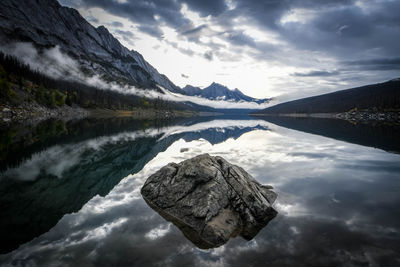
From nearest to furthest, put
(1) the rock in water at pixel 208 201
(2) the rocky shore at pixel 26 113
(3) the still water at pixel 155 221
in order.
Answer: (3) the still water at pixel 155 221
(1) the rock in water at pixel 208 201
(2) the rocky shore at pixel 26 113

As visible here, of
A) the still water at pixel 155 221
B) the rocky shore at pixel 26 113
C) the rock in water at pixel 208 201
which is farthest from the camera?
the rocky shore at pixel 26 113

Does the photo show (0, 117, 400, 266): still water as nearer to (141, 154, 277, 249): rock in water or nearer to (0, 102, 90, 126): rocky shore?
(141, 154, 277, 249): rock in water

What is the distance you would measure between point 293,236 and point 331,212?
4824 mm

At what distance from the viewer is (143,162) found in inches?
1081

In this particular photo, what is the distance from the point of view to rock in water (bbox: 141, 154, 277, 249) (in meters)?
11.3

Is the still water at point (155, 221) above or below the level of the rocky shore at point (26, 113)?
below

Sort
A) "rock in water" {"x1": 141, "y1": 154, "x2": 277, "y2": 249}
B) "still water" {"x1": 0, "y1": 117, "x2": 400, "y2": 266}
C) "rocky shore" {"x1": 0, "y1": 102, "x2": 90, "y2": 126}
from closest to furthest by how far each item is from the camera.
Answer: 1. "still water" {"x1": 0, "y1": 117, "x2": 400, "y2": 266}
2. "rock in water" {"x1": 141, "y1": 154, "x2": 277, "y2": 249}
3. "rocky shore" {"x1": 0, "y1": 102, "x2": 90, "y2": 126}

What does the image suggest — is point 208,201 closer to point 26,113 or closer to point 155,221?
point 155,221

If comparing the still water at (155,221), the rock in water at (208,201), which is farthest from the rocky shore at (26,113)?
the rock in water at (208,201)

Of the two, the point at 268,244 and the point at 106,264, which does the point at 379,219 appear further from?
the point at 106,264

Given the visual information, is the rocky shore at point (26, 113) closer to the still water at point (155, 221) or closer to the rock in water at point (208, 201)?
the still water at point (155, 221)

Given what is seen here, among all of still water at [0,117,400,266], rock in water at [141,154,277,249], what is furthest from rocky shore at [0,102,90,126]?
rock in water at [141,154,277,249]

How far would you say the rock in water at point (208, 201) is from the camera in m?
11.3

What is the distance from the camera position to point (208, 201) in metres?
12.5
